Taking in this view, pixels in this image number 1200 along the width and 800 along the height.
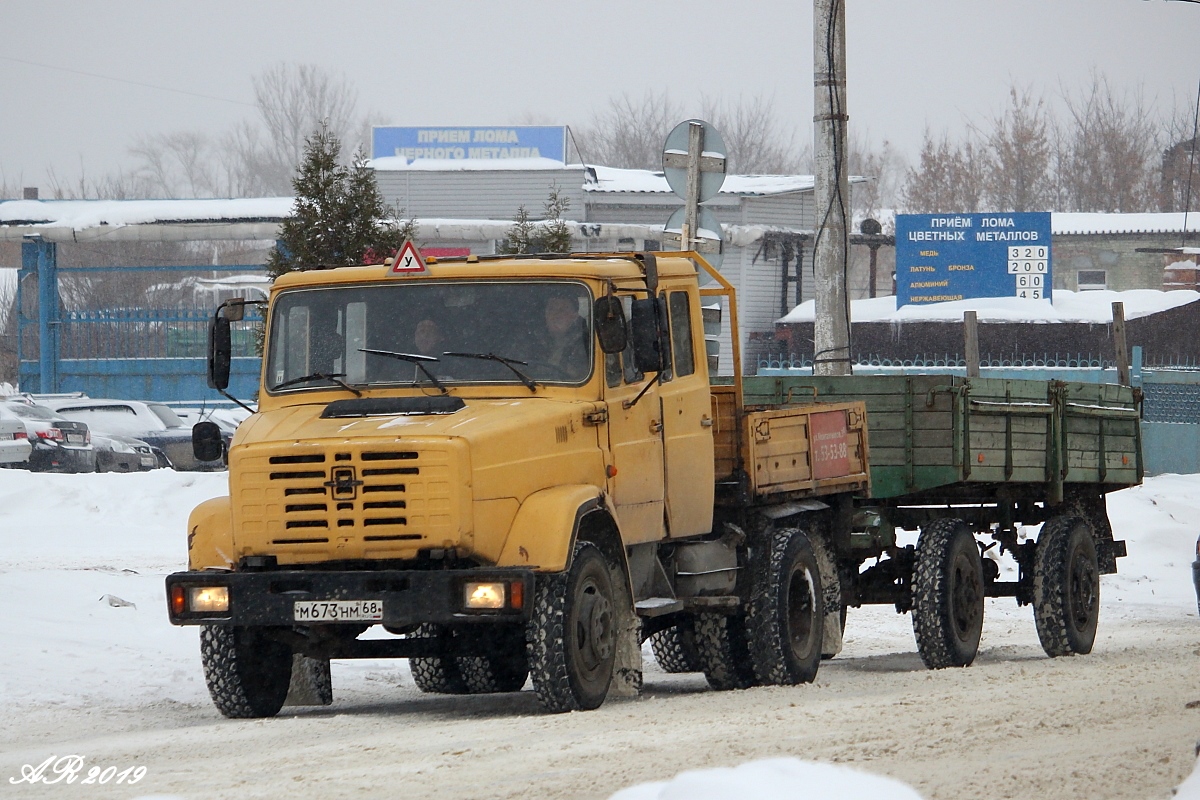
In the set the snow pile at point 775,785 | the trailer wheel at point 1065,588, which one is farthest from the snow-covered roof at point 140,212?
the snow pile at point 775,785

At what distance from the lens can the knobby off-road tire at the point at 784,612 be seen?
9.53m

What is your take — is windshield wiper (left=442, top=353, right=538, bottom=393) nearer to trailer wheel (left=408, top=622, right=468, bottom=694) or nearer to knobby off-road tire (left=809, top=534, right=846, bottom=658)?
trailer wheel (left=408, top=622, right=468, bottom=694)

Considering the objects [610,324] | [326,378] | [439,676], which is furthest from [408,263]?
[439,676]

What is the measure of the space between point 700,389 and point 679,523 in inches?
31.4

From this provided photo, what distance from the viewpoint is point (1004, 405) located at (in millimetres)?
11336

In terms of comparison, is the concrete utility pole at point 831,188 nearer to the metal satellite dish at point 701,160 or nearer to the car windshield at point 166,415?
the metal satellite dish at point 701,160

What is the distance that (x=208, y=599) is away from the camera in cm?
767

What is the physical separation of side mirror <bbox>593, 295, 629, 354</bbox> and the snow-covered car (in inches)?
788

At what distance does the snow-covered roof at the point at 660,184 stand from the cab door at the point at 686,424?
98.8ft

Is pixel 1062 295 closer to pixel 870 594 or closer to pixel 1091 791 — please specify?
pixel 870 594

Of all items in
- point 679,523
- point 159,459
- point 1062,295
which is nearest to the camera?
point 679,523

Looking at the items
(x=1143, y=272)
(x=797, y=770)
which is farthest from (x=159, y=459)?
(x=1143, y=272)

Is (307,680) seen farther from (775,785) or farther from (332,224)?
(332,224)

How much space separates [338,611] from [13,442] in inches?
745
